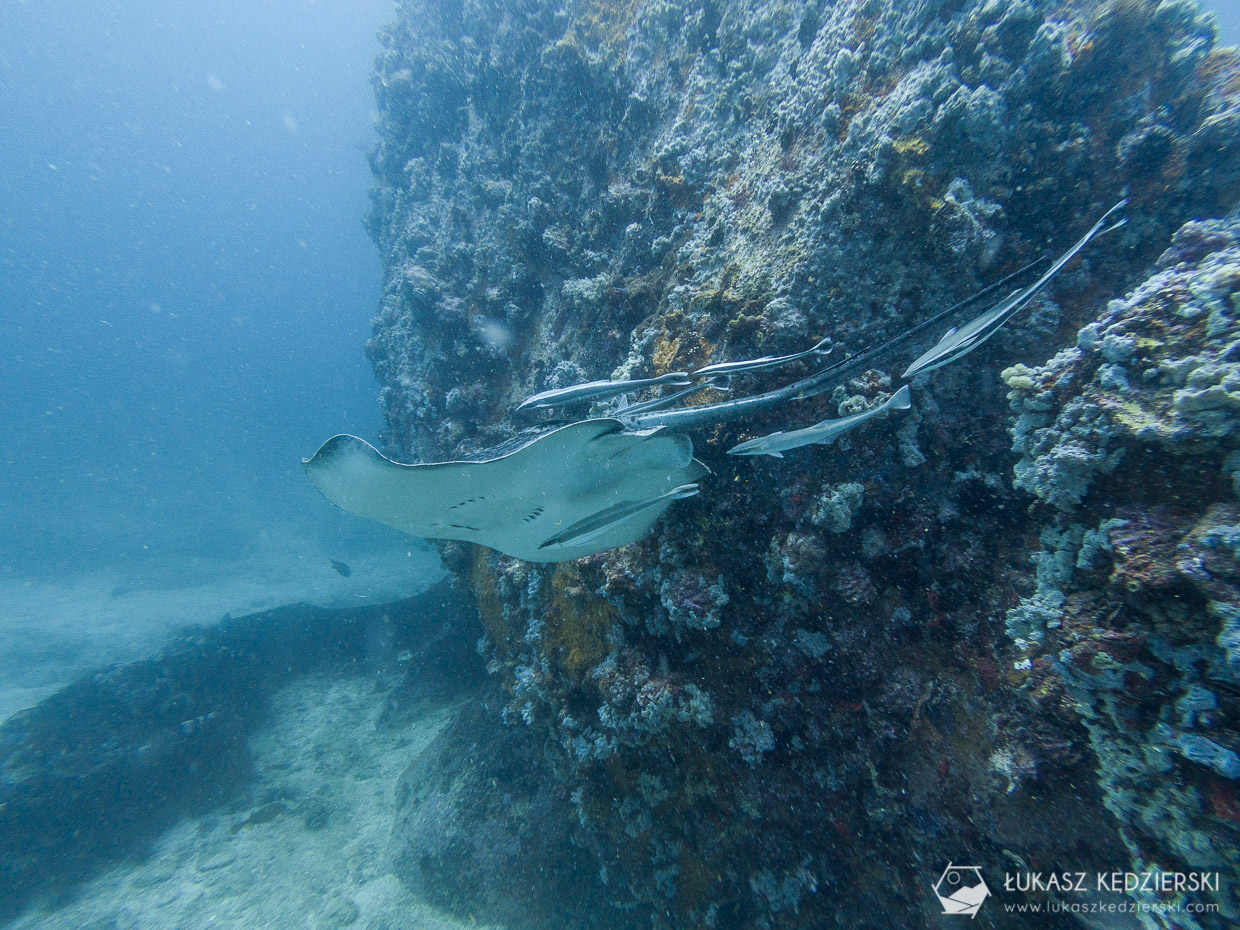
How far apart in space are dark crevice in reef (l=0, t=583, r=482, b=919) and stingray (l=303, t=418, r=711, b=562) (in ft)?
22.5

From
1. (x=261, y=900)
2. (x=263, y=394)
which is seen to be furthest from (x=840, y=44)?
A: (x=263, y=394)

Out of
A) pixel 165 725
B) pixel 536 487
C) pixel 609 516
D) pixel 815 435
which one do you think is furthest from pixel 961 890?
pixel 165 725

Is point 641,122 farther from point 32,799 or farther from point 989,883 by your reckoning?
point 32,799

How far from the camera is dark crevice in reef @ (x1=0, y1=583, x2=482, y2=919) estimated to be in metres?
7.38

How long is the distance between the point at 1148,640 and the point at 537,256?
24.3 feet

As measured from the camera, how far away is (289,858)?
692 cm

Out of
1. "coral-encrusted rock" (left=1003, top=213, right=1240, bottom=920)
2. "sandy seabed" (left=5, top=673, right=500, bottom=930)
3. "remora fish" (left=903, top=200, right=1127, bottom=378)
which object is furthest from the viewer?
"sandy seabed" (left=5, top=673, right=500, bottom=930)

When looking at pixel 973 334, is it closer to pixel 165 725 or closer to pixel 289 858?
pixel 289 858

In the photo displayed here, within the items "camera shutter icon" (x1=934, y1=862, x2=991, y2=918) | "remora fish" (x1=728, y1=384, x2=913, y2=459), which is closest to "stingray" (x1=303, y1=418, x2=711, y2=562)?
"remora fish" (x1=728, y1=384, x2=913, y2=459)

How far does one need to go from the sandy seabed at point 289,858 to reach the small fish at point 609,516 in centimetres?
557

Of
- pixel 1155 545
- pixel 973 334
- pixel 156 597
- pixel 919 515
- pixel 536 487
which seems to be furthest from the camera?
pixel 156 597

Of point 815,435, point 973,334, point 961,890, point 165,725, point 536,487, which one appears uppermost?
point 536,487

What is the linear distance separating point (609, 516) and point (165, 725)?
39.2ft

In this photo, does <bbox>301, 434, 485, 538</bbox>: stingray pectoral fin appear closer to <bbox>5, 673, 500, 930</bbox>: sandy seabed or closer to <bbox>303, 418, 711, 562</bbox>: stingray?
<bbox>303, 418, 711, 562</bbox>: stingray
